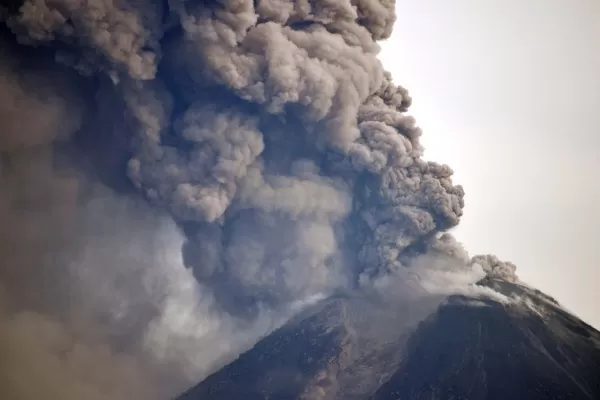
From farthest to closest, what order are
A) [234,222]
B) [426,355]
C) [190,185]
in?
[234,222] < [426,355] < [190,185]

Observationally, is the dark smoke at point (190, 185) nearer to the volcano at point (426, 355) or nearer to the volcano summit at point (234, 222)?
the volcano summit at point (234, 222)

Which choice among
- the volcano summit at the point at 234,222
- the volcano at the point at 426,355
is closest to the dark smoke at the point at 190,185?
the volcano summit at the point at 234,222

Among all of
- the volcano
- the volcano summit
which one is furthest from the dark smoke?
the volcano

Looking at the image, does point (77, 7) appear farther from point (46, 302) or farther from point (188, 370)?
point (188, 370)

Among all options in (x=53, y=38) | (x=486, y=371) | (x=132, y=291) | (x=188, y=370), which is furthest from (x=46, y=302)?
(x=486, y=371)

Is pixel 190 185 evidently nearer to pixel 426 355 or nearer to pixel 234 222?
pixel 234 222

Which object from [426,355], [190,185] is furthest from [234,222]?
[426,355]

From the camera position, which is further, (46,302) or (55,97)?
(55,97)
